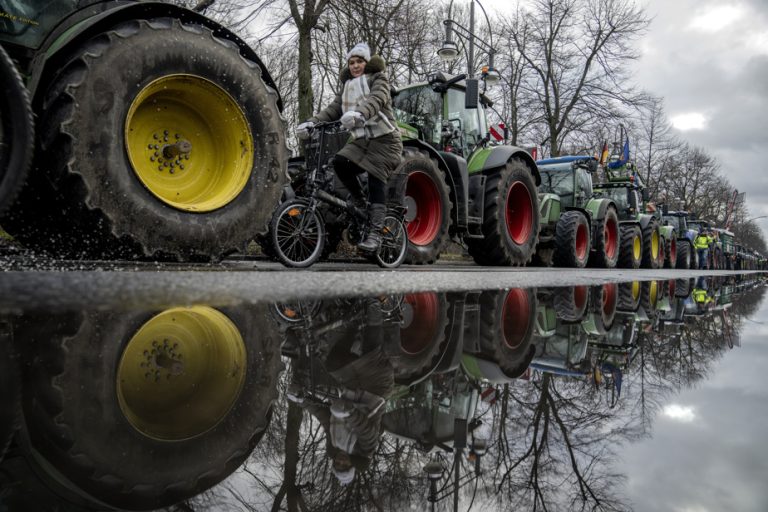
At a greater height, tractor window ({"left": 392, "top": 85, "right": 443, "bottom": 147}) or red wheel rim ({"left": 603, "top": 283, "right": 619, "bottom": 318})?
tractor window ({"left": 392, "top": 85, "right": 443, "bottom": 147})

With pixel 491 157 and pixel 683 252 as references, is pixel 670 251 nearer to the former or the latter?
pixel 683 252

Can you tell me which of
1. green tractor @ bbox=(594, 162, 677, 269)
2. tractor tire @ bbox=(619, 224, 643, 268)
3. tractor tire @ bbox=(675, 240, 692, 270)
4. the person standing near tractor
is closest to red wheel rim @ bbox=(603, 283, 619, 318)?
tractor tire @ bbox=(619, 224, 643, 268)

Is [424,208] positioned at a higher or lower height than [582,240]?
higher

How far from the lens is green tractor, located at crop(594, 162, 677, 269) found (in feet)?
39.5

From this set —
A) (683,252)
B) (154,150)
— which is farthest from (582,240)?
(683,252)

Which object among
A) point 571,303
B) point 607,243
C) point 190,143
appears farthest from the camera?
point 607,243

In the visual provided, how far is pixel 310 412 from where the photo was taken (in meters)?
0.87

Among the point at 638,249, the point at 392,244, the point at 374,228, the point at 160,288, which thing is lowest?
the point at 160,288

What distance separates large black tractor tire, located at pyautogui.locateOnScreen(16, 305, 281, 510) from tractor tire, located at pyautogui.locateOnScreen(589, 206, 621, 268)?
10.4 meters

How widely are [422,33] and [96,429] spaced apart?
17252 millimetres

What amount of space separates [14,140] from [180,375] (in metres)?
2.04

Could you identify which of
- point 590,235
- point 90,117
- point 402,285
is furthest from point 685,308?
point 590,235

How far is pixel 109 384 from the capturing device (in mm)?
906

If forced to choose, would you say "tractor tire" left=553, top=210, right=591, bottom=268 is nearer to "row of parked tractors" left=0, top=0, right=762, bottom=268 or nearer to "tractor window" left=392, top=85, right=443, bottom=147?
"tractor window" left=392, top=85, right=443, bottom=147
